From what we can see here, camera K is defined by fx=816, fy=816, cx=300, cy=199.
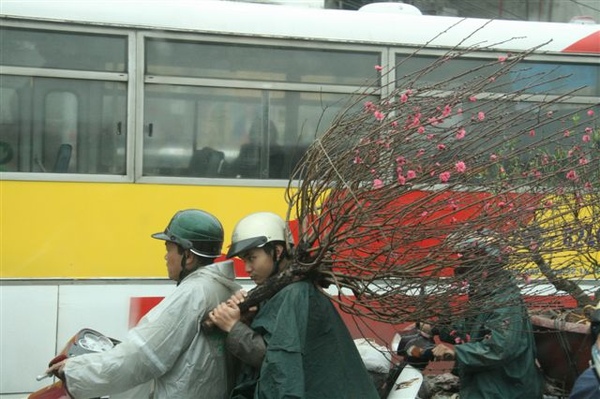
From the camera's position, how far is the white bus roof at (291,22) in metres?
6.08

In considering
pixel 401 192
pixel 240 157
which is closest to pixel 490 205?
pixel 401 192

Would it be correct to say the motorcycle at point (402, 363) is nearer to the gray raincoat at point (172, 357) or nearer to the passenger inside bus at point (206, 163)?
the gray raincoat at point (172, 357)

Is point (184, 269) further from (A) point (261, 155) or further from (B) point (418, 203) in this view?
(A) point (261, 155)

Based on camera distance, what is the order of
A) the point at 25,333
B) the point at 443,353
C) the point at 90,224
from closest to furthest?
the point at 443,353
the point at 25,333
the point at 90,224

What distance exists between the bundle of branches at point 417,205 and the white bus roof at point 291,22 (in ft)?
8.27

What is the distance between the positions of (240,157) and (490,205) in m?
3.13

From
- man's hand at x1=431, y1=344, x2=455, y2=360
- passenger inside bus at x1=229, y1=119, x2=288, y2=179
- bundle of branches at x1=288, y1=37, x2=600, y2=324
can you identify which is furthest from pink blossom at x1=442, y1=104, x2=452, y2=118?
passenger inside bus at x1=229, y1=119, x2=288, y2=179

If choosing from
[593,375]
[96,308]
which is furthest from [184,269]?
[96,308]

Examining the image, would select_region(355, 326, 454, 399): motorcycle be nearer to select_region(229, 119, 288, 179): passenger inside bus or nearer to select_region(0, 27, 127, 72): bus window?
select_region(229, 119, 288, 179): passenger inside bus

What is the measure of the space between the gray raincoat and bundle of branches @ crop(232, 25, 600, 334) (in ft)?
0.96

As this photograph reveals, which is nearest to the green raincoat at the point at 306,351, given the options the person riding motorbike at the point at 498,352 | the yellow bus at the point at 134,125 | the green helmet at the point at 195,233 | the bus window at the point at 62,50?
the green helmet at the point at 195,233

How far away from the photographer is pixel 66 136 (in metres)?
6.12

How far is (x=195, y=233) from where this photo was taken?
3.81m

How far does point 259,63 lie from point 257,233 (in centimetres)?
308
